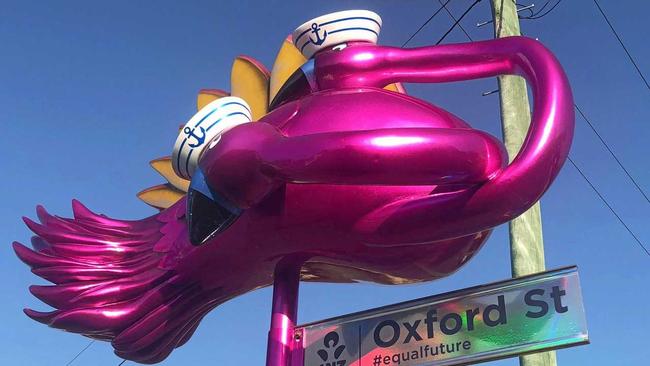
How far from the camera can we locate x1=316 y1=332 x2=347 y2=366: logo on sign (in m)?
2.96

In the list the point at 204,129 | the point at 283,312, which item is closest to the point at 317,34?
the point at 204,129

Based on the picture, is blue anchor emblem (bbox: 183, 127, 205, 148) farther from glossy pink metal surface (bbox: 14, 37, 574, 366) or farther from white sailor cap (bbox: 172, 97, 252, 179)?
glossy pink metal surface (bbox: 14, 37, 574, 366)

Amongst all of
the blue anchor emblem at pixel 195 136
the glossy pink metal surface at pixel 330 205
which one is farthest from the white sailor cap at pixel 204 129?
the glossy pink metal surface at pixel 330 205

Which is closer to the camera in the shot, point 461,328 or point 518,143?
point 461,328

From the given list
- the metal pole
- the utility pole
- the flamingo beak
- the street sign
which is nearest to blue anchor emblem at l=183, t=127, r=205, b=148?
the flamingo beak

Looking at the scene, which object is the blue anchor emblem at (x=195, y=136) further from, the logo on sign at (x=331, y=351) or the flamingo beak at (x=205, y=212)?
the logo on sign at (x=331, y=351)

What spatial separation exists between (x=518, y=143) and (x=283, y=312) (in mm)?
1659

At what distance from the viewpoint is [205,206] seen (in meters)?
2.95

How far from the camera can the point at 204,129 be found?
3092 millimetres

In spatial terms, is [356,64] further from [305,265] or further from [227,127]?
[305,265]

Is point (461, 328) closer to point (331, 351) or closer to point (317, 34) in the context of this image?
point (331, 351)

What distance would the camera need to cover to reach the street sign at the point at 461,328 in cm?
260

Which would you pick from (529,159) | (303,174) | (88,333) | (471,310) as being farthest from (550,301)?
(88,333)

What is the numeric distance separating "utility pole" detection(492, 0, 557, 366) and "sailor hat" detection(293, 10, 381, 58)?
3.82 feet
